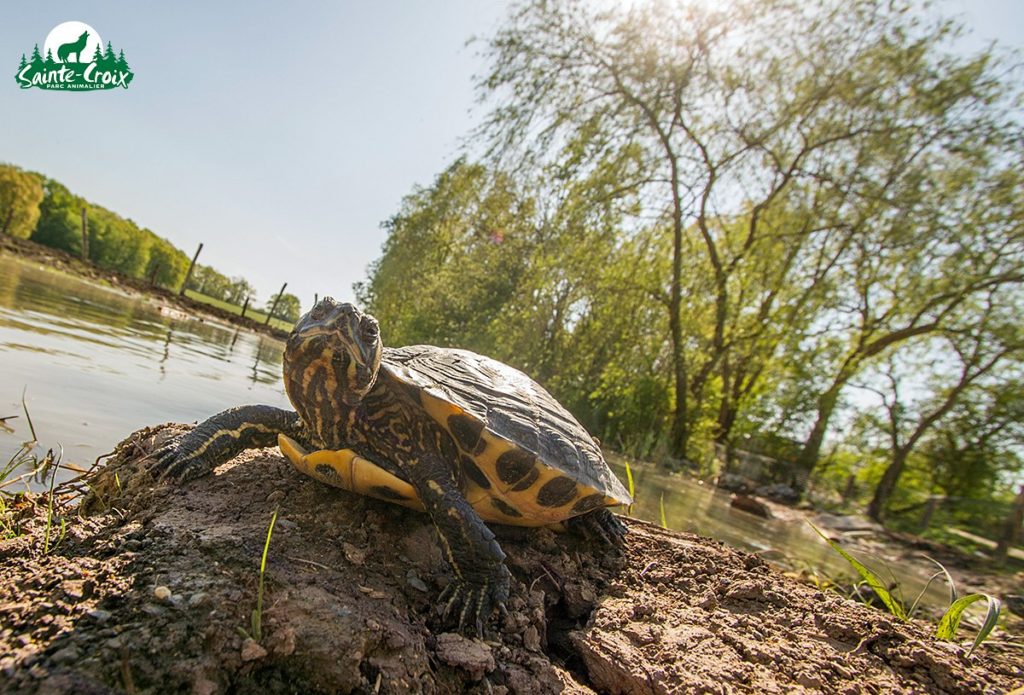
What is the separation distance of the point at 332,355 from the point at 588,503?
1095 mm

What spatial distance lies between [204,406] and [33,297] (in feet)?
24.5

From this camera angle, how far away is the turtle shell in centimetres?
175

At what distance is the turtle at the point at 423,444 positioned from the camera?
4.92 ft

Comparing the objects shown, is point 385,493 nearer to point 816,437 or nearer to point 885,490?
point 885,490

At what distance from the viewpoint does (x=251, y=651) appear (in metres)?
0.95

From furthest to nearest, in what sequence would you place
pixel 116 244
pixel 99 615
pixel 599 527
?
pixel 116 244 → pixel 599 527 → pixel 99 615

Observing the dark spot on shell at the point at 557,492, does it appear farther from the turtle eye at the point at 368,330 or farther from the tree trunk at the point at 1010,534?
the tree trunk at the point at 1010,534

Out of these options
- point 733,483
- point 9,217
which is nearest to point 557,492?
point 733,483

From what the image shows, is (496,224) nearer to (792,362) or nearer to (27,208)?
(792,362)

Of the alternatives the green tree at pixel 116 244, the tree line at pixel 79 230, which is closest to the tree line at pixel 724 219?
the tree line at pixel 79 230

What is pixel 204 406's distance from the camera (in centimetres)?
386

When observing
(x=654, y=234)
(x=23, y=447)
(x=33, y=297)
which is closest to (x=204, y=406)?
(x=23, y=447)

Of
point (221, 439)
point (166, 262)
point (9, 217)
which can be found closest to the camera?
point (221, 439)

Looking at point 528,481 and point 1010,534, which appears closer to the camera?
point 528,481
